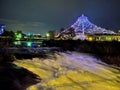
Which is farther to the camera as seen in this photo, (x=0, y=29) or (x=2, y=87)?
(x=0, y=29)

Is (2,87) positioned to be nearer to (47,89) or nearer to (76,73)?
(47,89)

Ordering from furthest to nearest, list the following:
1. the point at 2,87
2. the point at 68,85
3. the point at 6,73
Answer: the point at 6,73, the point at 68,85, the point at 2,87

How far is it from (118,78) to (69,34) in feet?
272

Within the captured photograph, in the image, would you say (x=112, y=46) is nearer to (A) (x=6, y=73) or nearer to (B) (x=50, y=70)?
(B) (x=50, y=70)

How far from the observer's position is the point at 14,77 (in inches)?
547

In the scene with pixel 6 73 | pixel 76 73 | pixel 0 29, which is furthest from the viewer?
pixel 0 29

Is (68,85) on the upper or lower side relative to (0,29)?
lower

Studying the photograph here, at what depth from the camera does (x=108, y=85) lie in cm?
1361

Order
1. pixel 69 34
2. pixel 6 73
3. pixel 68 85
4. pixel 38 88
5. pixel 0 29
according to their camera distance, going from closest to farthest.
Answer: pixel 38 88 → pixel 68 85 → pixel 6 73 → pixel 69 34 → pixel 0 29

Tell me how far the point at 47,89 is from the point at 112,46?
20044 millimetres

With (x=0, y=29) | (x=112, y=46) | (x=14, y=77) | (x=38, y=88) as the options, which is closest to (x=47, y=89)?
(x=38, y=88)

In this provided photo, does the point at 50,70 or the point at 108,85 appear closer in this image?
the point at 108,85

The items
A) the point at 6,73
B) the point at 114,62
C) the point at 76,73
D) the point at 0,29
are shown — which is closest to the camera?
the point at 6,73

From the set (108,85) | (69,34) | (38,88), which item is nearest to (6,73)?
(38,88)
